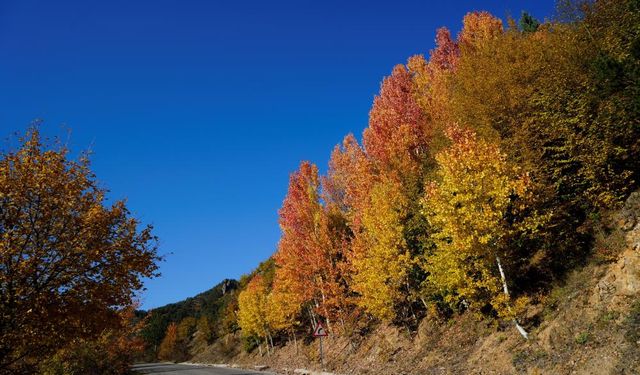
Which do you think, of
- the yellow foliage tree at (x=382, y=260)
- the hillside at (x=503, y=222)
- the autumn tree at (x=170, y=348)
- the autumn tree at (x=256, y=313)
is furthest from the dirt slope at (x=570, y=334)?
the autumn tree at (x=170, y=348)

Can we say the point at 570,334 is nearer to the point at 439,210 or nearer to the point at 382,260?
the point at 439,210

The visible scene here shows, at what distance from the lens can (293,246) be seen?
111 feet

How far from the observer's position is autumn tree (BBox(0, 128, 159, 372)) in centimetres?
1053

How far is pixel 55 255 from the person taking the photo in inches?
445

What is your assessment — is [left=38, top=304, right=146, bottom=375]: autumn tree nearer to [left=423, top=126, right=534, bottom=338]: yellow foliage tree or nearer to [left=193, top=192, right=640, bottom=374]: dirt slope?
[left=423, top=126, right=534, bottom=338]: yellow foliage tree

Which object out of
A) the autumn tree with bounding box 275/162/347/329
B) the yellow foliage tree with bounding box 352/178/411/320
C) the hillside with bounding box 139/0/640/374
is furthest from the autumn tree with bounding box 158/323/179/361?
the yellow foliage tree with bounding box 352/178/411/320

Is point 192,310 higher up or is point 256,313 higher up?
point 192,310

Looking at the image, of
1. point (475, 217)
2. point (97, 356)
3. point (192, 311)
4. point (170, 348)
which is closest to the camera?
point (475, 217)

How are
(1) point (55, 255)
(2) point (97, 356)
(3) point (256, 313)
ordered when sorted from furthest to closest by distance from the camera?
(3) point (256, 313)
(2) point (97, 356)
(1) point (55, 255)

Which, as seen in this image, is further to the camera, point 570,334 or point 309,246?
point 309,246

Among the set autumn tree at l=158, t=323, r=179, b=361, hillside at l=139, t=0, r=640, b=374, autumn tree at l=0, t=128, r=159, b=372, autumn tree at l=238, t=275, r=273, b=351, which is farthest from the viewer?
autumn tree at l=158, t=323, r=179, b=361

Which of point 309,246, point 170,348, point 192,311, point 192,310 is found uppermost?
point 192,310

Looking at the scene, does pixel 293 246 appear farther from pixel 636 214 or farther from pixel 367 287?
pixel 636 214

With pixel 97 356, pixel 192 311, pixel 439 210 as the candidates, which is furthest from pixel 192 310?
pixel 439 210
